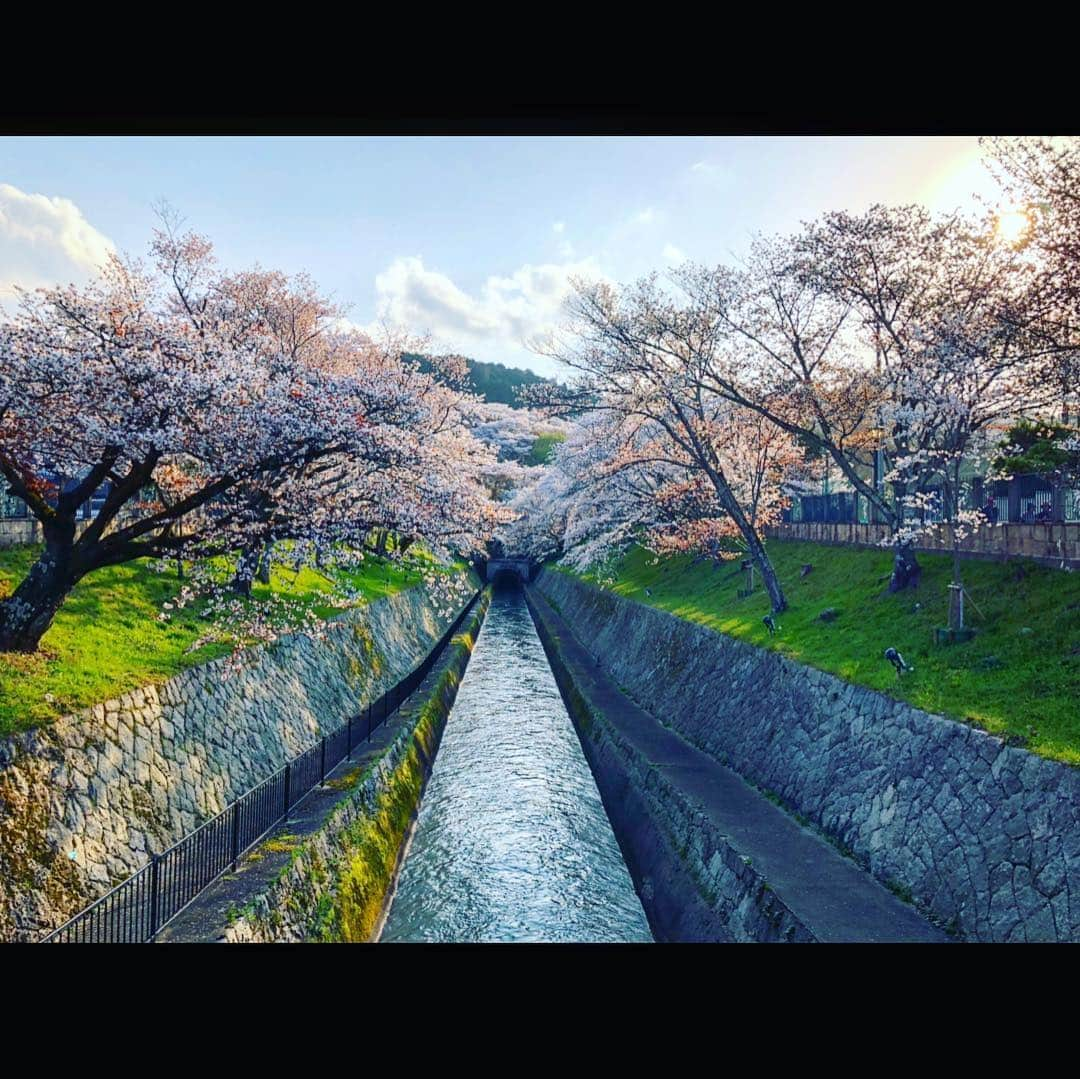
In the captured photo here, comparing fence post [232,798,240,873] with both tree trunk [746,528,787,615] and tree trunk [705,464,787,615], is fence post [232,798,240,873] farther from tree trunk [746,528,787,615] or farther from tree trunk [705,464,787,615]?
tree trunk [746,528,787,615]

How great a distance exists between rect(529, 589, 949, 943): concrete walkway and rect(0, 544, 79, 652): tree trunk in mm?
10135

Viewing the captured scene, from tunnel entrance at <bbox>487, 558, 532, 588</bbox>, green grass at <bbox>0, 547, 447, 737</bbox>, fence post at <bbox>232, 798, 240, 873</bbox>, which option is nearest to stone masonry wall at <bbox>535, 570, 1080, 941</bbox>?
fence post at <bbox>232, 798, 240, 873</bbox>

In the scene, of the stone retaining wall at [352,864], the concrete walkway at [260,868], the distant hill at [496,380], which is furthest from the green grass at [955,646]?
the distant hill at [496,380]

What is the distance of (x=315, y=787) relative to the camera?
1216 cm

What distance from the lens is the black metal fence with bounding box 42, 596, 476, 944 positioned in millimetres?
7121

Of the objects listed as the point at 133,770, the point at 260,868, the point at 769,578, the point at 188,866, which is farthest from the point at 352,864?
the point at 769,578

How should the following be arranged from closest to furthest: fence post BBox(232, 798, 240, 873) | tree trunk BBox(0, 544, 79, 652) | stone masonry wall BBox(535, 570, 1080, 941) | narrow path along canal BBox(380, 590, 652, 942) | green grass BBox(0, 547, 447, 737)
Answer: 1. stone masonry wall BBox(535, 570, 1080, 941)
2. fence post BBox(232, 798, 240, 873)
3. green grass BBox(0, 547, 447, 737)
4. tree trunk BBox(0, 544, 79, 652)
5. narrow path along canal BBox(380, 590, 652, 942)

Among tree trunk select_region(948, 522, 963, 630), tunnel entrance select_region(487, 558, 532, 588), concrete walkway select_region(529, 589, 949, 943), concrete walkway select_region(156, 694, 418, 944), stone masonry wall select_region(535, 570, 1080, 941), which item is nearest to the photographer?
stone masonry wall select_region(535, 570, 1080, 941)

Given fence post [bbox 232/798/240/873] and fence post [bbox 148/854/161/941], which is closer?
fence post [bbox 148/854/161/941]

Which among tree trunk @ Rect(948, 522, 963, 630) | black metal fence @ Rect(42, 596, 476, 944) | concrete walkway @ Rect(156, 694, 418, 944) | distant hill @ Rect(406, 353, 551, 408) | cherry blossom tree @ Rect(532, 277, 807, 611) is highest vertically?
distant hill @ Rect(406, 353, 551, 408)
